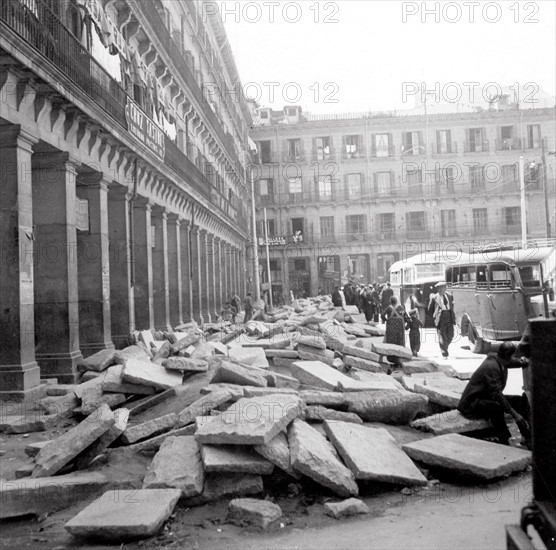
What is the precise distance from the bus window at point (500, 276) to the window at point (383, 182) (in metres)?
37.0

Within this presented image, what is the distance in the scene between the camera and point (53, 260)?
1118 centimetres

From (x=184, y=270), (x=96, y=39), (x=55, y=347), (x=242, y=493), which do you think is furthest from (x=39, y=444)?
(x=184, y=270)

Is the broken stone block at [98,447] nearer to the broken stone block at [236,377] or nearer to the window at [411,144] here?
the broken stone block at [236,377]

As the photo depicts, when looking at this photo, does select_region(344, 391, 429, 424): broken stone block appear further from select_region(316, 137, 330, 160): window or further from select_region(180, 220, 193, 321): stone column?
select_region(316, 137, 330, 160): window

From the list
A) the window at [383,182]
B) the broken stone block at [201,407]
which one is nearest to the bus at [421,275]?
the broken stone block at [201,407]

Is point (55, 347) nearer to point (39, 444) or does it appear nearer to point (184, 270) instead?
point (39, 444)

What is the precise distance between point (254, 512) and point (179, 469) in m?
0.84

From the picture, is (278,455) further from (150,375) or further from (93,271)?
(93,271)

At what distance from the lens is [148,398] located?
25.2ft

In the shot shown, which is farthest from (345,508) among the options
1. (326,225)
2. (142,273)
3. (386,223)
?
(386,223)

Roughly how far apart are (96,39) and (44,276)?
584 centimetres

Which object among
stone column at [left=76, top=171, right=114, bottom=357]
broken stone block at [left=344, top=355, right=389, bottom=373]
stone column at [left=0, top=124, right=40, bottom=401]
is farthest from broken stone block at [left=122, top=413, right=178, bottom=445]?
stone column at [left=76, top=171, right=114, bottom=357]

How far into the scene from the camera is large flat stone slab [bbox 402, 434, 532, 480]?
5.18 meters

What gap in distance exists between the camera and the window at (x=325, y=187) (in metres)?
51.1
